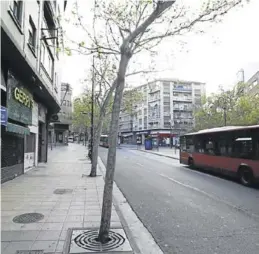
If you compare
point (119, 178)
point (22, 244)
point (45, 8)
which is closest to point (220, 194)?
point (119, 178)

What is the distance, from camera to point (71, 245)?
5.05 m

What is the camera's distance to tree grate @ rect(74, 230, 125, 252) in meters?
4.95

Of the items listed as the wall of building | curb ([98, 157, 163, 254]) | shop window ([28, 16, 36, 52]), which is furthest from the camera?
the wall of building

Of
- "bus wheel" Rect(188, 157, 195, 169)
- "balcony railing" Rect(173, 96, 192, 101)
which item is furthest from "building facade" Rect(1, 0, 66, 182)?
"balcony railing" Rect(173, 96, 192, 101)

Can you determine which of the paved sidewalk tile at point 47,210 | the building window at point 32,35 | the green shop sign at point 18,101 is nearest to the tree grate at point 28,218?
the paved sidewalk tile at point 47,210

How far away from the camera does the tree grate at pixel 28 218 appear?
662cm

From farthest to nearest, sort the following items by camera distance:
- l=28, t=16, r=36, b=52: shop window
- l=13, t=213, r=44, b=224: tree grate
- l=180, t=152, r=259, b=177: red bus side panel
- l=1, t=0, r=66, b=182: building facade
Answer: l=28, t=16, r=36, b=52: shop window
l=180, t=152, r=259, b=177: red bus side panel
l=1, t=0, r=66, b=182: building facade
l=13, t=213, r=44, b=224: tree grate

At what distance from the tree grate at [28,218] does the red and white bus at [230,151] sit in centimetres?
894

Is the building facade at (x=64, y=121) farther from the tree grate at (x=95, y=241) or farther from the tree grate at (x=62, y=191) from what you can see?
the tree grate at (x=95, y=241)

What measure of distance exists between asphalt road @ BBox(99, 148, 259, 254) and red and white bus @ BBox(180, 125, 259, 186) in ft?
2.84

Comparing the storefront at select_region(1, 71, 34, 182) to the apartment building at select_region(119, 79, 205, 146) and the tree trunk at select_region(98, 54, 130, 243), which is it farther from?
the apartment building at select_region(119, 79, 205, 146)

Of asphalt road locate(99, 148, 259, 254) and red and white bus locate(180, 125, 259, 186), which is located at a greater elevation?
red and white bus locate(180, 125, 259, 186)

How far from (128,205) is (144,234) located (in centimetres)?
277

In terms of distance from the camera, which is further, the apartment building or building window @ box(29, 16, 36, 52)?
the apartment building
